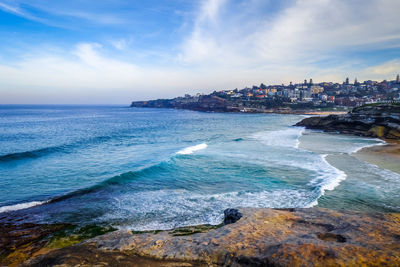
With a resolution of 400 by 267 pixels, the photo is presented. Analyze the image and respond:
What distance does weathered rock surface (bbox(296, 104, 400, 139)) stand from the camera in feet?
121

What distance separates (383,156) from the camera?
23.2m

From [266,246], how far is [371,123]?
144 feet

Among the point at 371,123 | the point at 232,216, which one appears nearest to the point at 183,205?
the point at 232,216

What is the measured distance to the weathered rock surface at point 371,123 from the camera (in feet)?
121

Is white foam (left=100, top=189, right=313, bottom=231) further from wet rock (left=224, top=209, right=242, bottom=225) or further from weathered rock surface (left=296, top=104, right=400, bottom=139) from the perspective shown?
weathered rock surface (left=296, top=104, right=400, bottom=139)

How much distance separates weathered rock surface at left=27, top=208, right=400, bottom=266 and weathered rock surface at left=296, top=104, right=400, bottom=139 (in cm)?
3639

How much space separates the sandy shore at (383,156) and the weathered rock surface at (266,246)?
47.3 ft

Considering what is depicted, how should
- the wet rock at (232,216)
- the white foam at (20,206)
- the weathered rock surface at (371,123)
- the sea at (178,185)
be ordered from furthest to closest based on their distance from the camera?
the weathered rock surface at (371,123) → the white foam at (20,206) → the sea at (178,185) → the wet rock at (232,216)

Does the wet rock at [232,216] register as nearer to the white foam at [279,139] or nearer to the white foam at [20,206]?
the white foam at [20,206]

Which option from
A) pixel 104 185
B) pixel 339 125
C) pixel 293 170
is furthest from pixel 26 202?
pixel 339 125

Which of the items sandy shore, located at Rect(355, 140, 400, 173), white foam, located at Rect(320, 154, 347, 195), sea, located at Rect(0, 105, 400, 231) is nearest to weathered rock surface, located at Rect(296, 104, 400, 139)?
sandy shore, located at Rect(355, 140, 400, 173)

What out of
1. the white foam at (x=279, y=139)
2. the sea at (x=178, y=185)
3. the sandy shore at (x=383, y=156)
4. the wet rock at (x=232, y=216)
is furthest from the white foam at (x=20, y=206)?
the white foam at (x=279, y=139)

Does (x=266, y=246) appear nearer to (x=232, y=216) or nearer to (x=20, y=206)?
(x=232, y=216)

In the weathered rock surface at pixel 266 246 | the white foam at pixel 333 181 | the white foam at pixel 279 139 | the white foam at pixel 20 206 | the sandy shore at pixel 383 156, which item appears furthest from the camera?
the white foam at pixel 279 139
